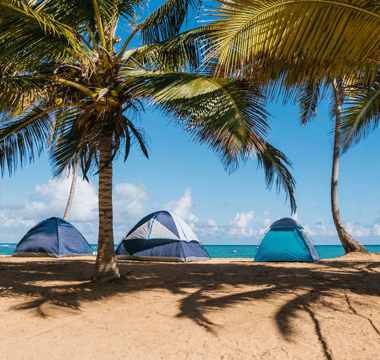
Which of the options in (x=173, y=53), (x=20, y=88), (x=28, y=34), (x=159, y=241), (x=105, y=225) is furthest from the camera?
(x=159, y=241)

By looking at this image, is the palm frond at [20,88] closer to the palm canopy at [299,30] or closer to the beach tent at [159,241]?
the palm canopy at [299,30]

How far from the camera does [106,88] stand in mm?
6328

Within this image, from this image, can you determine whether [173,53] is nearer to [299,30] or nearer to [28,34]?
[28,34]

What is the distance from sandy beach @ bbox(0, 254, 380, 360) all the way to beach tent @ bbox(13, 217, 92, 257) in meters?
5.40

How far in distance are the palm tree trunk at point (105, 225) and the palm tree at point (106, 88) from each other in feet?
0.06

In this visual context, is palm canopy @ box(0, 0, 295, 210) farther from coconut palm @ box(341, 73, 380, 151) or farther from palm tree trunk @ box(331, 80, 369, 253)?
palm tree trunk @ box(331, 80, 369, 253)

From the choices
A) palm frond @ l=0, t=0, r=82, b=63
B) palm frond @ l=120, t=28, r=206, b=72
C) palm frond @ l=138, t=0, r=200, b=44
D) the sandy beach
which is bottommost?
the sandy beach

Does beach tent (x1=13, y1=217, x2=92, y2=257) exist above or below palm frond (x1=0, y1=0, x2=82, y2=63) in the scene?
below

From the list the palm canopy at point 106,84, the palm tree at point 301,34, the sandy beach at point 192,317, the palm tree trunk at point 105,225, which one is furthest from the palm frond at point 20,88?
the palm tree at point 301,34

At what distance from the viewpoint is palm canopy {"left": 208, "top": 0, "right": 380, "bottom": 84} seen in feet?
12.6

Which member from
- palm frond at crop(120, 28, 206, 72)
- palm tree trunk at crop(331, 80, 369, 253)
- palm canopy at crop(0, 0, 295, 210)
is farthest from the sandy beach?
palm tree trunk at crop(331, 80, 369, 253)

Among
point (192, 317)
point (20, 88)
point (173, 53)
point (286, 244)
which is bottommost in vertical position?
point (192, 317)

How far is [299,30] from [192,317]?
149 inches

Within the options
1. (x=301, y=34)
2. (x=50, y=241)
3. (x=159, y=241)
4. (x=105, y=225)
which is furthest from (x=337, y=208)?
(x=301, y=34)
